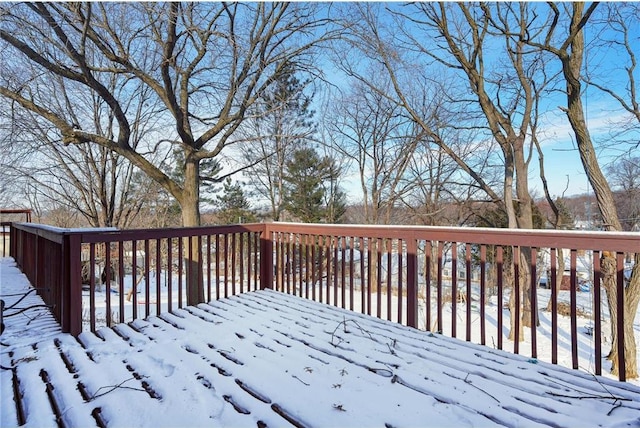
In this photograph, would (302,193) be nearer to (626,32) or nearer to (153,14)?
(153,14)

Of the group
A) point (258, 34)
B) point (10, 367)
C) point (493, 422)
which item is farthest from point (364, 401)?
point (258, 34)

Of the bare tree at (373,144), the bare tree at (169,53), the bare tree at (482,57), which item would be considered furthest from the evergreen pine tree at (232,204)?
the bare tree at (482,57)

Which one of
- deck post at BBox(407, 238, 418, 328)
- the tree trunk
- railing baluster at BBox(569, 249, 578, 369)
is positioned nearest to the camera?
railing baluster at BBox(569, 249, 578, 369)

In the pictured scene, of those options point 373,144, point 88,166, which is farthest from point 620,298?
point 88,166

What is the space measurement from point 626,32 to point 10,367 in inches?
418

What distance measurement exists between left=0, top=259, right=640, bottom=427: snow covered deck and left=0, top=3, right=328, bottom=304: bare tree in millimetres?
3690

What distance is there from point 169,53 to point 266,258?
4.11 meters

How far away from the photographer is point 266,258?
4234 mm

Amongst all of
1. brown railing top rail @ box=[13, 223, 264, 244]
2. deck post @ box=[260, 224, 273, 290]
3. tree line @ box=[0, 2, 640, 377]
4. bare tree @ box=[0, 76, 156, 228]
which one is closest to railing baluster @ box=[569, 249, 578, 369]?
deck post @ box=[260, 224, 273, 290]

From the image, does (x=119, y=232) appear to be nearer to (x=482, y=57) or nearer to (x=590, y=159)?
(x=590, y=159)

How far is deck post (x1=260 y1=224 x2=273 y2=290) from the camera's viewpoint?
4.20m

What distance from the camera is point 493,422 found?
1.46m

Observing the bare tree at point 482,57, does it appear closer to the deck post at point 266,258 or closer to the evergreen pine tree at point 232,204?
the deck post at point 266,258

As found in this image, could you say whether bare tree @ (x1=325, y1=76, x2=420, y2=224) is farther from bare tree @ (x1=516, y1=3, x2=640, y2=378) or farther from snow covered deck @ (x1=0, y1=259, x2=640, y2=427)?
snow covered deck @ (x1=0, y1=259, x2=640, y2=427)
